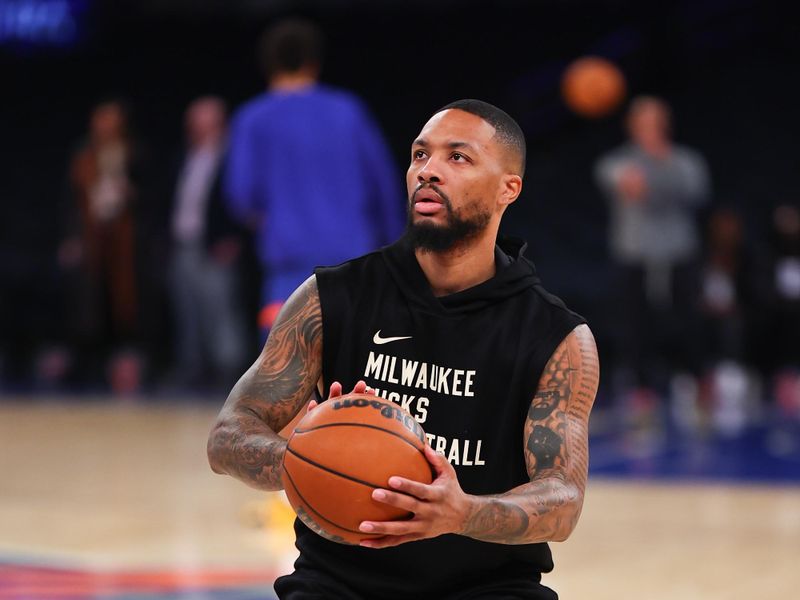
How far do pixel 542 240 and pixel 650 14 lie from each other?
93.6 inches

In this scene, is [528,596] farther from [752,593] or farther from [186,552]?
[186,552]

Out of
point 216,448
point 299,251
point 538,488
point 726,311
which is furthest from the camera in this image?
point 726,311

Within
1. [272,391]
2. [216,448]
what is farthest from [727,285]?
[216,448]

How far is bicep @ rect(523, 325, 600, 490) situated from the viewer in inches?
124

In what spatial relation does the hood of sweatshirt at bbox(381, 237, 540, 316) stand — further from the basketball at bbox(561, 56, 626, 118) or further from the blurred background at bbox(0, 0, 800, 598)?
the basketball at bbox(561, 56, 626, 118)

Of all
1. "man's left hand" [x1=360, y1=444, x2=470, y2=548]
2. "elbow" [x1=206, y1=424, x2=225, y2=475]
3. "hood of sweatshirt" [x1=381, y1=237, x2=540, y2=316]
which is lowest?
"man's left hand" [x1=360, y1=444, x2=470, y2=548]

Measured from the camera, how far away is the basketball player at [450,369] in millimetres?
3191

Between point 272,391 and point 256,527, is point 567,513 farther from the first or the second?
point 256,527

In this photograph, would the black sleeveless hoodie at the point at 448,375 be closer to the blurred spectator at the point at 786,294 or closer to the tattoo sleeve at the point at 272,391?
the tattoo sleeve at the point at 272,391

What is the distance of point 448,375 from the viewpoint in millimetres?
3279

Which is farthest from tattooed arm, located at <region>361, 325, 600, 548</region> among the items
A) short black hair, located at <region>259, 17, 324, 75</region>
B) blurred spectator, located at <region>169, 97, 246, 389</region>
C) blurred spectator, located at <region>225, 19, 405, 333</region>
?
blurred spectator, located at <region>169, 97, 246, 389</region>

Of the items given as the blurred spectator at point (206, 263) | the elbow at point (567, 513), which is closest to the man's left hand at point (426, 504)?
the elbow at point (567, 513)

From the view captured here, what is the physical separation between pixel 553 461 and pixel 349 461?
1.68 feet

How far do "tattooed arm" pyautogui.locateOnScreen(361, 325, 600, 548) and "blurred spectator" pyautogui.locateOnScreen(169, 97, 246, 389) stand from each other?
22.0 ft
